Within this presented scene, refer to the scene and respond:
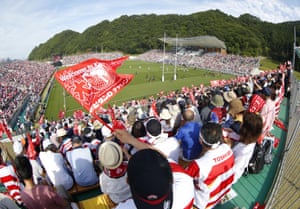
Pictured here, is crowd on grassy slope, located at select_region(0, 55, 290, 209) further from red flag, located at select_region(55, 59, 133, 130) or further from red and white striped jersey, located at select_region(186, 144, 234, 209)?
red flag, located at select_region(55, 59, 133, 130)

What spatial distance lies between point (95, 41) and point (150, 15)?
3145cm

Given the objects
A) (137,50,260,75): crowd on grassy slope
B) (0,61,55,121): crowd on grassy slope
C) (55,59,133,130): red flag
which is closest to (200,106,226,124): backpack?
(55,59,133,130): red flag

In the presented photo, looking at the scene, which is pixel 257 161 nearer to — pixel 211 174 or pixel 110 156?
pixel 211 174

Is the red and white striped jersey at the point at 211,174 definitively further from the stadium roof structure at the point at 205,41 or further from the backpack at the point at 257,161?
the stadium roof structure at the point at 205,41

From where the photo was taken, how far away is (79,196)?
4082 millimetres

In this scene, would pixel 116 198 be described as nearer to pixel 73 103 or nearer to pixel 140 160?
pixel 140 160

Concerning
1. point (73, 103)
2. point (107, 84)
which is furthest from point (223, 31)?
point (107, 84)

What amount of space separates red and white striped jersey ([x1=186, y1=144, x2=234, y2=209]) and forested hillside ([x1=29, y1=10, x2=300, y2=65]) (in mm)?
57717

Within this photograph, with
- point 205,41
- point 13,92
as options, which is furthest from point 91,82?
point 205,41

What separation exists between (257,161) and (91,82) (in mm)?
2979

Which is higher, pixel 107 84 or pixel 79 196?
pixel 107 84

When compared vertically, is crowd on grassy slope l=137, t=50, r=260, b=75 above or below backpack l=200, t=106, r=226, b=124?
above

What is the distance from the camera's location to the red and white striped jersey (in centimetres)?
239

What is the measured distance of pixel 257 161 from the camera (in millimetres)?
4027
